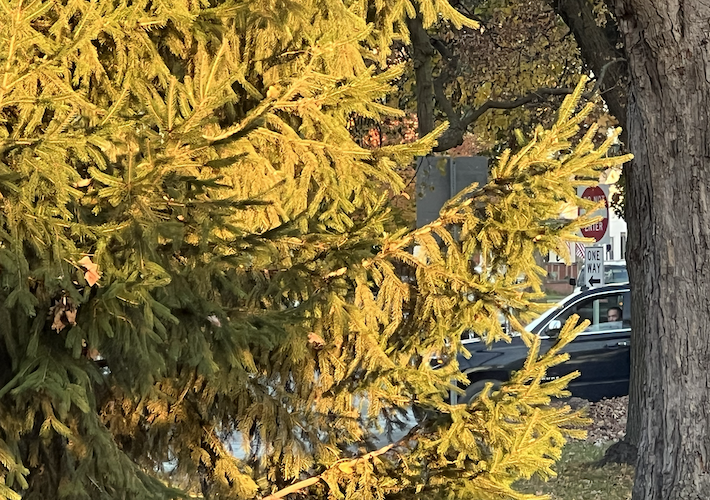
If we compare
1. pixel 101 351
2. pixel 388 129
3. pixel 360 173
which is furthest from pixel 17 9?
pixel 388 129

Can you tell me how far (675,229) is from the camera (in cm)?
548

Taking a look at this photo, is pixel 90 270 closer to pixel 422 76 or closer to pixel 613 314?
pixel 422 76

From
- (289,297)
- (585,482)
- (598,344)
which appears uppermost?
(289,297)

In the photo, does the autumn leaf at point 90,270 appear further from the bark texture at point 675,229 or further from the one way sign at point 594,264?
the one way sign at point 594,264

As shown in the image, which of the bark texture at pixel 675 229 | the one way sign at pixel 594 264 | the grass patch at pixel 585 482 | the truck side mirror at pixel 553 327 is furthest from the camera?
the one way sign at pixel 594 264

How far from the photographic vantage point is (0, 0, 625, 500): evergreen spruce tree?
2.77 metres

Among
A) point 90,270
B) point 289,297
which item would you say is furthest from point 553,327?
point 90,270

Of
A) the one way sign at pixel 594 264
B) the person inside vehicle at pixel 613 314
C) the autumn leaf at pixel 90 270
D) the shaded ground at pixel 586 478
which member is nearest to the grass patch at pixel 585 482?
the shaded ground at pixel 586 478

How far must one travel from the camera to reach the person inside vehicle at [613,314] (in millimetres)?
12570

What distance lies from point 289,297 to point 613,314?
32.6 ft

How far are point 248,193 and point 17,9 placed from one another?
1.40 metres

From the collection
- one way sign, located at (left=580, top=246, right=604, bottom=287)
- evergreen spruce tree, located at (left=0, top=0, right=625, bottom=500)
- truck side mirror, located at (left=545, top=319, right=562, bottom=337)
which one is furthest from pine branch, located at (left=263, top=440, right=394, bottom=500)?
one way sign, located at (left=580, top=246, right=604, bottom=287)

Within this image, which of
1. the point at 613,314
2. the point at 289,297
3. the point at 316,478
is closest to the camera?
the point at 289,297

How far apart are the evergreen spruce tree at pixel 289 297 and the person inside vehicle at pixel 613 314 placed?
→ 366 inches
